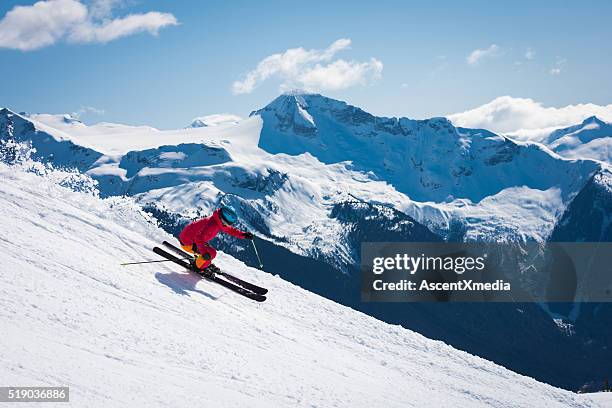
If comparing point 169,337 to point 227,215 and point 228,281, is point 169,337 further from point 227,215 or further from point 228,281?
point 228,281

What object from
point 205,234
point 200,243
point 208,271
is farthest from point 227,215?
point 208,271

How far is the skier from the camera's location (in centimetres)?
1703

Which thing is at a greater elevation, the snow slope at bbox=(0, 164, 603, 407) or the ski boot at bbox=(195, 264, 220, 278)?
the ski boot at bbox=(195, 264, 220, 278)

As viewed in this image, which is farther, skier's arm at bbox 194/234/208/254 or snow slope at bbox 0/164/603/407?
skier's arm at bbox 194/234/208/254

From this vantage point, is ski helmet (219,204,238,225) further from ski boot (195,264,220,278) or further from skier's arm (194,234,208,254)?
ski boot (195,264,220,278)

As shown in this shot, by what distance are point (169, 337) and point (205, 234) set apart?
5777mm

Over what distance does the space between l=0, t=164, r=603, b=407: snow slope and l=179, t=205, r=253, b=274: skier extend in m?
0.70

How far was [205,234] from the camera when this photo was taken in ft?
56.9

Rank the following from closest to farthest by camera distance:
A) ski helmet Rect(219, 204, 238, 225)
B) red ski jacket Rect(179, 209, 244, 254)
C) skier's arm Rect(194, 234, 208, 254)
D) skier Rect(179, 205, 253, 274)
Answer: ski helmet Rect(219, 204, 238, 225), skier Rect(179, 205, 253, 274), skier's arm Rect(194, 234, 208, 254), red ski jacket Rect(179, 209, 244, 254)

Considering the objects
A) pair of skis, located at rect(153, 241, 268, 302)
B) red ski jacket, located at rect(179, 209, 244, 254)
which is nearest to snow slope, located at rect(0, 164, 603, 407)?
pair of skis, located at rect(153, 241, 268, 302)

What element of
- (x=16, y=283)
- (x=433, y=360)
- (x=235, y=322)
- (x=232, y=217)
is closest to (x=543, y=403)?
(x=433, y=360)

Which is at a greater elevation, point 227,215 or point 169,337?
point 227,215

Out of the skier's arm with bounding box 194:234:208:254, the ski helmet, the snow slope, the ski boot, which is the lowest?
the snow slope

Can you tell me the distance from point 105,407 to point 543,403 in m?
13.1
